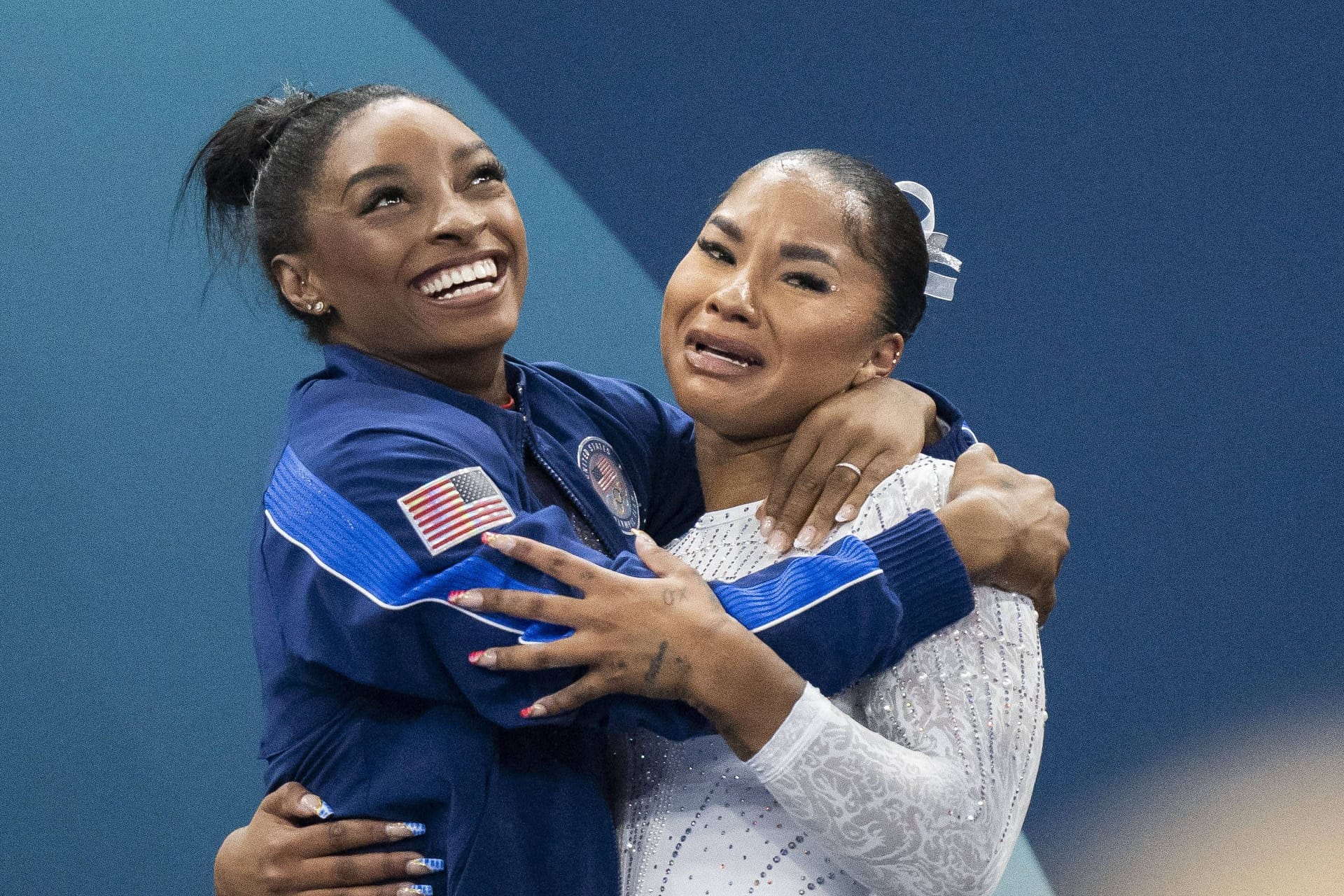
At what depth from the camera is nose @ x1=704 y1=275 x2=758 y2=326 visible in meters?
1.47

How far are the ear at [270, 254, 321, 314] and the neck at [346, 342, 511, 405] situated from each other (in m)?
0.07

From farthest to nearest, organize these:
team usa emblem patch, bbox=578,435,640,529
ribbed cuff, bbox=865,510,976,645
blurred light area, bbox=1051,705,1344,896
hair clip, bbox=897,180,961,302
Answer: blurred light area, bbox=1051,705,1344,896
hair clip, bbox=897,180,961,302
team usa emblem patch, bbox=578,435,640,529
ribbed cuff, bbox=865,510,976,645

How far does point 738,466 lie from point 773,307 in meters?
0.21

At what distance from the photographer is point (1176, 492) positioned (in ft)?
7.48

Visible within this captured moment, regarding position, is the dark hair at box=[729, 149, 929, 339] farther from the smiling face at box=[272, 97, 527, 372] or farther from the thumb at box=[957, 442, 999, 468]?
the smiling face at box=[272, 97, 527, 372]

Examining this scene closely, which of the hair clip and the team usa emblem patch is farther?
the hair clip

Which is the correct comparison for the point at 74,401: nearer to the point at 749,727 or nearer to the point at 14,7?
the point at 14,7

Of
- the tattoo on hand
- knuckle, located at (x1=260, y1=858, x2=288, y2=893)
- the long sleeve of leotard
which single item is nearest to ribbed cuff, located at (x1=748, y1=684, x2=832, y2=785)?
the long sleeve of leotard

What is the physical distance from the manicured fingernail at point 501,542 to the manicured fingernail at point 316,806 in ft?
1.07

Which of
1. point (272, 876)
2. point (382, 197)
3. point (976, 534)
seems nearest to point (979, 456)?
point (976, 534)

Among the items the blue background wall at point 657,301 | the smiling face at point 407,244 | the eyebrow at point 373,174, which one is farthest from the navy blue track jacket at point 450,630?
the blue background wall at point 657,301

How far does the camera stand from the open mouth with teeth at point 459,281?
146 centimetres

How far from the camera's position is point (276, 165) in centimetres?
154

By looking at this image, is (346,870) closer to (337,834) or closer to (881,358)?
(337,834)
